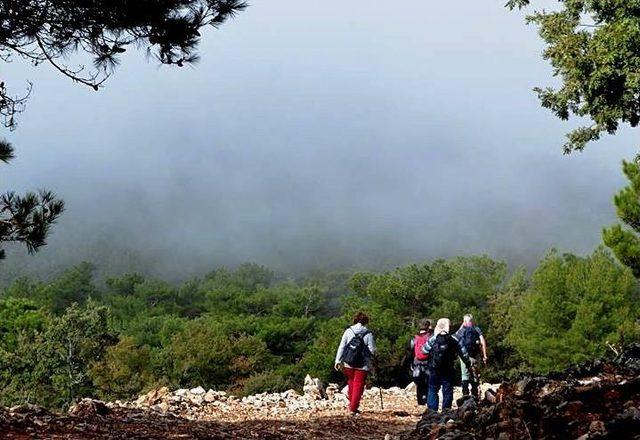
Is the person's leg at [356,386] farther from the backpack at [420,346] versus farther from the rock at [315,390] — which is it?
the rock at [315,390]

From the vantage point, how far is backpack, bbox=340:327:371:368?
10164 millimetres

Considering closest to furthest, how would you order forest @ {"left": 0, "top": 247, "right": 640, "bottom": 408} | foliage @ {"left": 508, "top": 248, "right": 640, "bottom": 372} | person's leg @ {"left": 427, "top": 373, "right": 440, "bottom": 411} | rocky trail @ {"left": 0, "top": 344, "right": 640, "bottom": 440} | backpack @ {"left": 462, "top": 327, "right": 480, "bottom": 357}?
rocky trail @ {"left": 0, "top": 344, "right": 640, "bottom": 440}
person's leg @ {"left": 427, "top": 373, "right": 440, "bottom": 411}
backpack @ {"left": 462, "top": 327, "right": 480, "bottom": 357}
foliage @ {"left": 508, "top": 248, "right": 640, "bottom": 372}
forest @ {"left": 0, "top": 247, "right": 640, "bottom": 408}

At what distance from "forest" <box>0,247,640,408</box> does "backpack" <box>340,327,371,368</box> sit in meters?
Answer: 25.6

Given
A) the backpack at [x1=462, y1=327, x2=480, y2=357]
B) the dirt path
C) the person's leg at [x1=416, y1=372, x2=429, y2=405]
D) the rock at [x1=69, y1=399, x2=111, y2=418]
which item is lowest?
the dirt path

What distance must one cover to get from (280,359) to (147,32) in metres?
45.6

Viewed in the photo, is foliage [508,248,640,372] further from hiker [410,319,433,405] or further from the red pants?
the red pants

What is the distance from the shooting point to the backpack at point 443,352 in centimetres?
906

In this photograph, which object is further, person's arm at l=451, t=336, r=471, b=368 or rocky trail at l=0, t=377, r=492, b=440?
person's arm at l=451, t=336, r=471, b=368

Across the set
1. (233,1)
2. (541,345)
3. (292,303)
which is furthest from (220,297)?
(233,1)

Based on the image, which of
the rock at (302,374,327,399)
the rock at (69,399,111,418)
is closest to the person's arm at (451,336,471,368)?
the rock at (302,374,327,399)

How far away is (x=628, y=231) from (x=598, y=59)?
570 cm

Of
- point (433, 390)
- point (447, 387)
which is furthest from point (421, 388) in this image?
point (447, 387)

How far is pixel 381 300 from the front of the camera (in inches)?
1929

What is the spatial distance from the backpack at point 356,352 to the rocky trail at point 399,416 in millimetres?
785
